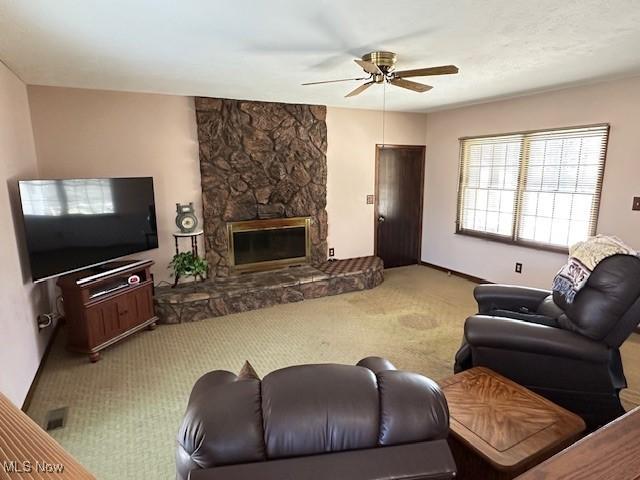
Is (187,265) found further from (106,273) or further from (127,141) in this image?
(127,141)

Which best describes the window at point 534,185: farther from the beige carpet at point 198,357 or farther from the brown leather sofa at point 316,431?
the brown leather sofa at point 316,431

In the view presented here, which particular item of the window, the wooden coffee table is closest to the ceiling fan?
the wooden coffee table

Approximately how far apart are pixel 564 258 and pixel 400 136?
2.80 m

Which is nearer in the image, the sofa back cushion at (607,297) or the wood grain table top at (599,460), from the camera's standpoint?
the wood grain table top at (599,460)

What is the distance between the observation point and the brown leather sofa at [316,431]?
2.89 ft

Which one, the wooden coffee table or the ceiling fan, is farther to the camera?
the ceiling fan

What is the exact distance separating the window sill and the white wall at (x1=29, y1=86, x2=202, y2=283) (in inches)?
Answer: 145

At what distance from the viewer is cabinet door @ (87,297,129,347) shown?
311 cm

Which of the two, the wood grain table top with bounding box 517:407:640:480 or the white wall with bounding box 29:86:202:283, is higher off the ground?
the white wall with bounding box 29:86:202:283

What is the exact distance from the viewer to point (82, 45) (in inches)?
95.4

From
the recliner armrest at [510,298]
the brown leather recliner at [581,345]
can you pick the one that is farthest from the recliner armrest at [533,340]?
the recliner armrest at [510,298]

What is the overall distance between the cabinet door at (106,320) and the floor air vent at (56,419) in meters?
0.69

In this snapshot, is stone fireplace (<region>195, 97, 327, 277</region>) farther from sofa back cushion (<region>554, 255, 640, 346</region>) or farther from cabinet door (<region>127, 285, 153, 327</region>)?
sofa back cushion (<region>554, 255, 640, 346</region>)

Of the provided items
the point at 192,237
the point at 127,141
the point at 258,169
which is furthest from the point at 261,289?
the point at 127,141
